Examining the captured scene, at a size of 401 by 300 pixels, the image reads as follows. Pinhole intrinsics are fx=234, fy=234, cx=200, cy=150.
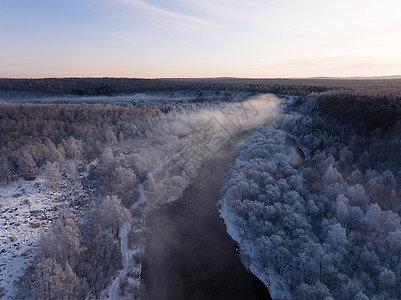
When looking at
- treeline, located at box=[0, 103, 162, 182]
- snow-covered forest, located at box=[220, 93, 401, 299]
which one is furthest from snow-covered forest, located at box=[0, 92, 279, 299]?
snow-covered forest, located at box=[220, 93, 401, 299]

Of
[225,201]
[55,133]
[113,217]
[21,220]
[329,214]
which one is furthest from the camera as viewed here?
[55,133]

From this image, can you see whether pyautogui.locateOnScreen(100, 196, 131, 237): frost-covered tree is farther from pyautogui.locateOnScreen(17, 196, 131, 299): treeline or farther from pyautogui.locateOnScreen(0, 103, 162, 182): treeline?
pyautogui.locateOnScreen(0, 103, 162, 182): treeline

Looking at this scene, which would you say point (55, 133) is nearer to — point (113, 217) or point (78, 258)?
point (113, 217)

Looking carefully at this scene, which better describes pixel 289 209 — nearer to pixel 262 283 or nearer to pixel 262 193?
pixel 262 193

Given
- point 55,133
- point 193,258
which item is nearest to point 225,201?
point 193,258

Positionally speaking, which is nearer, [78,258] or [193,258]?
[78,258]

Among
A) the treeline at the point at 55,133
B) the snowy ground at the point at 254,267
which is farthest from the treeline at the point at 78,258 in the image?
the treeline at the point at 55,133

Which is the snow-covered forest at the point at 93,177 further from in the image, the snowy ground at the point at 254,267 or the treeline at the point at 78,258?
the snowy ground at the point at 254,267
